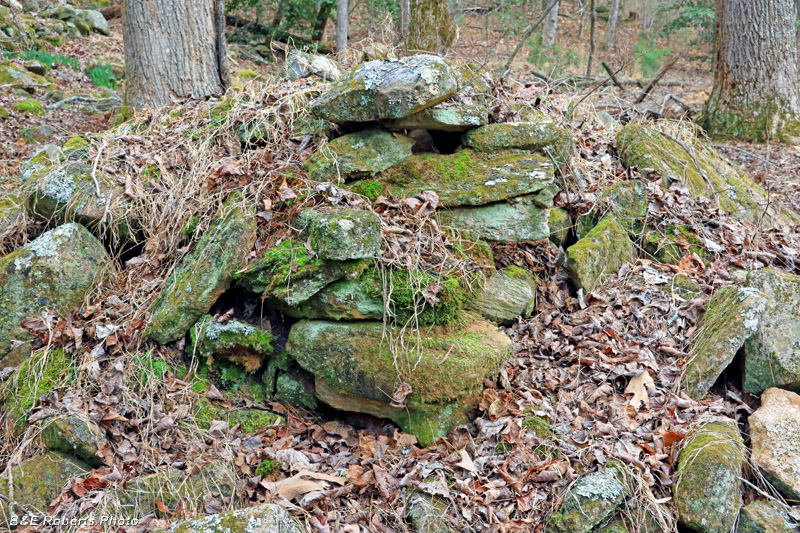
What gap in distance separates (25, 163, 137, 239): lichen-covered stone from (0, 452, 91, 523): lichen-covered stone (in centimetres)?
192

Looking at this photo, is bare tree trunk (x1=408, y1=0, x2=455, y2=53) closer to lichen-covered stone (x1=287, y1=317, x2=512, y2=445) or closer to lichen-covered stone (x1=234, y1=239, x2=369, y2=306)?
lichen-covered stone (x1=234, y1=239, x2=369, y2=306)

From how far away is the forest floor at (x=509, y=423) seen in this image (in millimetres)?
3357

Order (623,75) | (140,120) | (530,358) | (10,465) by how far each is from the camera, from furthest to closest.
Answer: (623,75) → (140,120) → (530,358) → (10,465)

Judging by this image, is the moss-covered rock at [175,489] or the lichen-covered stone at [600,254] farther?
the lichen-covered stone at [600,254]

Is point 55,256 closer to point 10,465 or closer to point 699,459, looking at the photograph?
point 10,465

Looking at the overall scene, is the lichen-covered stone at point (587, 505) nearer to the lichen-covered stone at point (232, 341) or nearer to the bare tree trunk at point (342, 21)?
the lichen-covered stone at point (232, 341)

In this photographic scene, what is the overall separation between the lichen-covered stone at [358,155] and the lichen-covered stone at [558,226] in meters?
1.40

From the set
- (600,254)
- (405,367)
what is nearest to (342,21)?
(600,254)

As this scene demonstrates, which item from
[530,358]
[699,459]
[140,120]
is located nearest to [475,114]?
[530,358]

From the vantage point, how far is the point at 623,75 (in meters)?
14.5

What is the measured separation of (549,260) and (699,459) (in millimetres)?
1963

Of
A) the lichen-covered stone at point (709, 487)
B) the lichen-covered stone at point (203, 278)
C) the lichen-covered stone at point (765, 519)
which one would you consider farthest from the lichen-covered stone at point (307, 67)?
the lichen-covered stone at point (765, 519)

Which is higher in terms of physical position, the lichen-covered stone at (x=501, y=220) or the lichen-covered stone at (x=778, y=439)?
the lichen-covered stone at (x=501, y=220)

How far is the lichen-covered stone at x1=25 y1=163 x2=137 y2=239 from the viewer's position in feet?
15.4
